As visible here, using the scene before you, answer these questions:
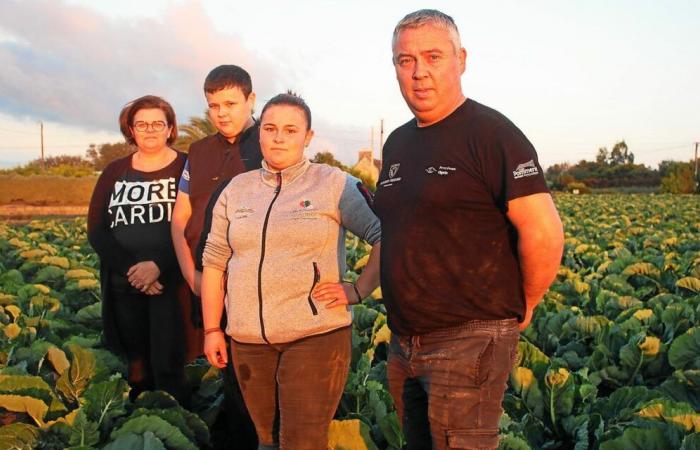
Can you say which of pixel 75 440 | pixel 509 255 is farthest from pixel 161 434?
pixel 509 255

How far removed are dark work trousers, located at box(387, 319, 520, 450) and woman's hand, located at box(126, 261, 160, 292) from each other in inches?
70.6

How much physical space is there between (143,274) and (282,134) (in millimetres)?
1378

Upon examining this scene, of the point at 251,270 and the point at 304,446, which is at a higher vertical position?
the point at 251,270

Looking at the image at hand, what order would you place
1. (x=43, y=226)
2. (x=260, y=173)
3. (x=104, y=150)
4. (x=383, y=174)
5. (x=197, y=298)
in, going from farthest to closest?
(x=104, y=150)
(x=43, y=226)
(x=197, y=298)
(x=260, y=173)
(x=383, y=174)

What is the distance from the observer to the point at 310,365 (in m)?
2.45

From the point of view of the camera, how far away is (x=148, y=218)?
11.8 feet

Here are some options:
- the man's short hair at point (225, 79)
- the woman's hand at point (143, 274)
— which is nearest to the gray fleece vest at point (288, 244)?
the man's short hair at point (225, 79)

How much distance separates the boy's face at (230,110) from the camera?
3.07 m

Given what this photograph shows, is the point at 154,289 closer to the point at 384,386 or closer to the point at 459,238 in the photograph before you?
the point at 384,386

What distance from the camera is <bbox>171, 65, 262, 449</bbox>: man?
3078mm

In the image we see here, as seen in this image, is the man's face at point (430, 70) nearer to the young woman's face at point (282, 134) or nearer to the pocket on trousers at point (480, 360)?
the young woman's face at point (282, 134)

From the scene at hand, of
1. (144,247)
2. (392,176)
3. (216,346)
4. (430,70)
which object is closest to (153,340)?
(144,247)

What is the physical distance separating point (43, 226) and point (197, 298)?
13.5m

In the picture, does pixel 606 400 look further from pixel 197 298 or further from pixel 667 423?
pixel 197 298
